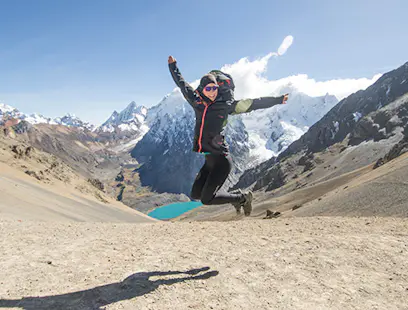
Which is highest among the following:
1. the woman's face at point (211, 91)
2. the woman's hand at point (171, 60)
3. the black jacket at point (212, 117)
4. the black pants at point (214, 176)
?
the woman's hand at point (171, 60)

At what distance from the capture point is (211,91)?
8.20m

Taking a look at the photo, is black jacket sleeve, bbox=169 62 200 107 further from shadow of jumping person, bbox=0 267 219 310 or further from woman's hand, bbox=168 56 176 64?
shadow of jumping person, bbox=0 267 219 310

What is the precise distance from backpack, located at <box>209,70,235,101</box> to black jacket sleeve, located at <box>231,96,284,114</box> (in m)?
0.27

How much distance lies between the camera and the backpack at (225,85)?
839cm

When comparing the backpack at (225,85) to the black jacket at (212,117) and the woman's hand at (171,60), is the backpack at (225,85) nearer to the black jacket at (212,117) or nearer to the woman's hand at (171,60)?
the black jacket at (212,117)

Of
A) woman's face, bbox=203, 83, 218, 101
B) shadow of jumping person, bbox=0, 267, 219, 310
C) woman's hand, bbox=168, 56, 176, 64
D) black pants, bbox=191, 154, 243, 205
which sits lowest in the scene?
shadow of jumping person, bbox=0, 267, 219, 310

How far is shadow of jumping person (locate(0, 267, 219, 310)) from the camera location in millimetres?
5504

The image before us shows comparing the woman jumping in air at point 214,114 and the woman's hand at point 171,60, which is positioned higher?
the woman's hand at point 171,60

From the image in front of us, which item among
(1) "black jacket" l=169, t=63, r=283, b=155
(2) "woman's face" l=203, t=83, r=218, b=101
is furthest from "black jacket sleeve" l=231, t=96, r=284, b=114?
(2) "woman's face" l=203, t=83, r=218, b=101

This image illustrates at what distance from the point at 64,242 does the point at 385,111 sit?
163 metres

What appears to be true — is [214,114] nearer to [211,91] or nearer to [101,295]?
[211,91]

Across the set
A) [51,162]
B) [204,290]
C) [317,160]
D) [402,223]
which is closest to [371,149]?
[317,160]

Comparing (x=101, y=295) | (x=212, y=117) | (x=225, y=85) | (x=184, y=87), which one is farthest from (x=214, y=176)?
(x=101, y=295)

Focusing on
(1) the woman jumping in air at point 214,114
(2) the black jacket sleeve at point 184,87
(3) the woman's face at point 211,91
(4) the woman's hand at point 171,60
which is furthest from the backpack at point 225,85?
(4) the woman's hand at point 171,60
